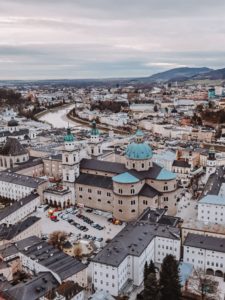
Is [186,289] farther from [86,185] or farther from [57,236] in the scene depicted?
[86,185]

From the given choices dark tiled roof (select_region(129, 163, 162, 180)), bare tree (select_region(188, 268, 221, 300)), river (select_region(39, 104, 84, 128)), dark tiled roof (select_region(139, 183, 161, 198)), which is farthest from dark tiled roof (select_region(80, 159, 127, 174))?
river (select_region(39, 104, 84, 128))

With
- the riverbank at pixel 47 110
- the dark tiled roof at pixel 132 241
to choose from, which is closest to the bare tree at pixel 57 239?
the dark tiled roof at pixel 132 241

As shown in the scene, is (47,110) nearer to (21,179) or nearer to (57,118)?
(57,118)

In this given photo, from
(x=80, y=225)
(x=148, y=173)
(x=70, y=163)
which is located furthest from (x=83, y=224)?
(x=148, y=173)

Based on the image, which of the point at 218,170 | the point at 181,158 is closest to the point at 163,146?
Answer: the point at 181,158

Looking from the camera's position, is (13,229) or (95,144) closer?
(13,229)
